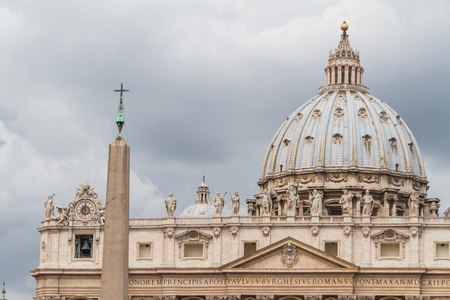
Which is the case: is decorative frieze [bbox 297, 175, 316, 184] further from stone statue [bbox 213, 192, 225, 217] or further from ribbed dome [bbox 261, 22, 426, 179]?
stone statue [bbox 213, 192, 225, 217]

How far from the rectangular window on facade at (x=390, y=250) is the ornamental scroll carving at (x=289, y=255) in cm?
761

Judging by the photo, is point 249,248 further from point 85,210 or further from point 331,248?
point 85,210

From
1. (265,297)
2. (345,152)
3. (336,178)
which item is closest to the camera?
(265,297)

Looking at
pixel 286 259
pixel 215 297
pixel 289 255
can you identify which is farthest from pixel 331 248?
pixel 215 297

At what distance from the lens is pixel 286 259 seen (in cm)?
10950

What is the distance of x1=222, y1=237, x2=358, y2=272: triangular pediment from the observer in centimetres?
10880

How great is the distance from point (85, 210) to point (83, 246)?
3.29 meters

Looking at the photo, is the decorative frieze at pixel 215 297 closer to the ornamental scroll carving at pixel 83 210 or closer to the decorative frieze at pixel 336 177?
the ornamental scroll carving at pixel 83 210

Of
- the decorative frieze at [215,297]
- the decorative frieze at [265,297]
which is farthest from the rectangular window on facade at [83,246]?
the decorative frieze at [265,297]

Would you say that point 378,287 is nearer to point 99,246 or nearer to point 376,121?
point 99,246

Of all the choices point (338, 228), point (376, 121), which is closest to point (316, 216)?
point (338, 228)

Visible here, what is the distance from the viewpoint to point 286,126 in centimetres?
15425

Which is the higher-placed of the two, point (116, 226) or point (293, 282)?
point (293, 282)

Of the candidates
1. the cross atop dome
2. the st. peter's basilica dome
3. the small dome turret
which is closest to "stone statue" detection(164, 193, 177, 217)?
the st. peter's basilica dome
